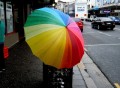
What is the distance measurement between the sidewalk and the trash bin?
682mm

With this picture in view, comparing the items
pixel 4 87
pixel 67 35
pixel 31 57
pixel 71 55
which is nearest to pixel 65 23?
pixel 67 35

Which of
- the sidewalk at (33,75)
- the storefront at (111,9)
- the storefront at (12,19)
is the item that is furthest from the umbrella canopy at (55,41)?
the storefront at (111,9)

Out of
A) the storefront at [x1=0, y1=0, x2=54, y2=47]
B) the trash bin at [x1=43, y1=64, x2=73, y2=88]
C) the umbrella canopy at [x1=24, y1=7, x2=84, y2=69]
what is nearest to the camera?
the umbrella canopy at [x1=24, y1=7, x2=84, y2=69]

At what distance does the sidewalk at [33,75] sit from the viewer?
6.84m

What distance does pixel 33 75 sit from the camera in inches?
303

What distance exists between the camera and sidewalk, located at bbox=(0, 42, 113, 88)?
6.84m

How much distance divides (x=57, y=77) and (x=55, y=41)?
1476 mm

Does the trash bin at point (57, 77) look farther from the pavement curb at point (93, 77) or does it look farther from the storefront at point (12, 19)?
the storefront at point (12, 19)

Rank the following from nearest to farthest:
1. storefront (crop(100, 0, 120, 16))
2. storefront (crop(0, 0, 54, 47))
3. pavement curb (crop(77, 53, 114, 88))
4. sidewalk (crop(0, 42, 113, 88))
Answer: sidewalk (crop(0, 42, 113, 88)), pavement curb (crop(77, 53, 114, 88)), storefront (crop(0, 0, 54, 47)), storefront (crop(100, 0, 120, 16))

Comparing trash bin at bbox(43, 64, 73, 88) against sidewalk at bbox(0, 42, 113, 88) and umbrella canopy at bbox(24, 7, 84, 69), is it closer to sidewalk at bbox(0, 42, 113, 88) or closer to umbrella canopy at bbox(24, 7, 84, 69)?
sidewalk at bbox(0, 42, 113, 88)

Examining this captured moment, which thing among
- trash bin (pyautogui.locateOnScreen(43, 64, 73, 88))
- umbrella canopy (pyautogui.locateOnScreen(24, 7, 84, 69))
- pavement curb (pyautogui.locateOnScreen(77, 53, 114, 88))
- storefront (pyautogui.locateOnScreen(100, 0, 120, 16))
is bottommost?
pavement curb (pyautogui.locateOnScreen(77, 53, 114, 88))

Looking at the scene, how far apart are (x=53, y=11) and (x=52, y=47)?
87cm

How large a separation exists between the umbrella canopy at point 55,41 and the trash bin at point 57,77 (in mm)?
1092

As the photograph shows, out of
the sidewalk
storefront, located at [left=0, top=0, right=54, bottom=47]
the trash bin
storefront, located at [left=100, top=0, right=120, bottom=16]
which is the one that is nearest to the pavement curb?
the sidewalk
